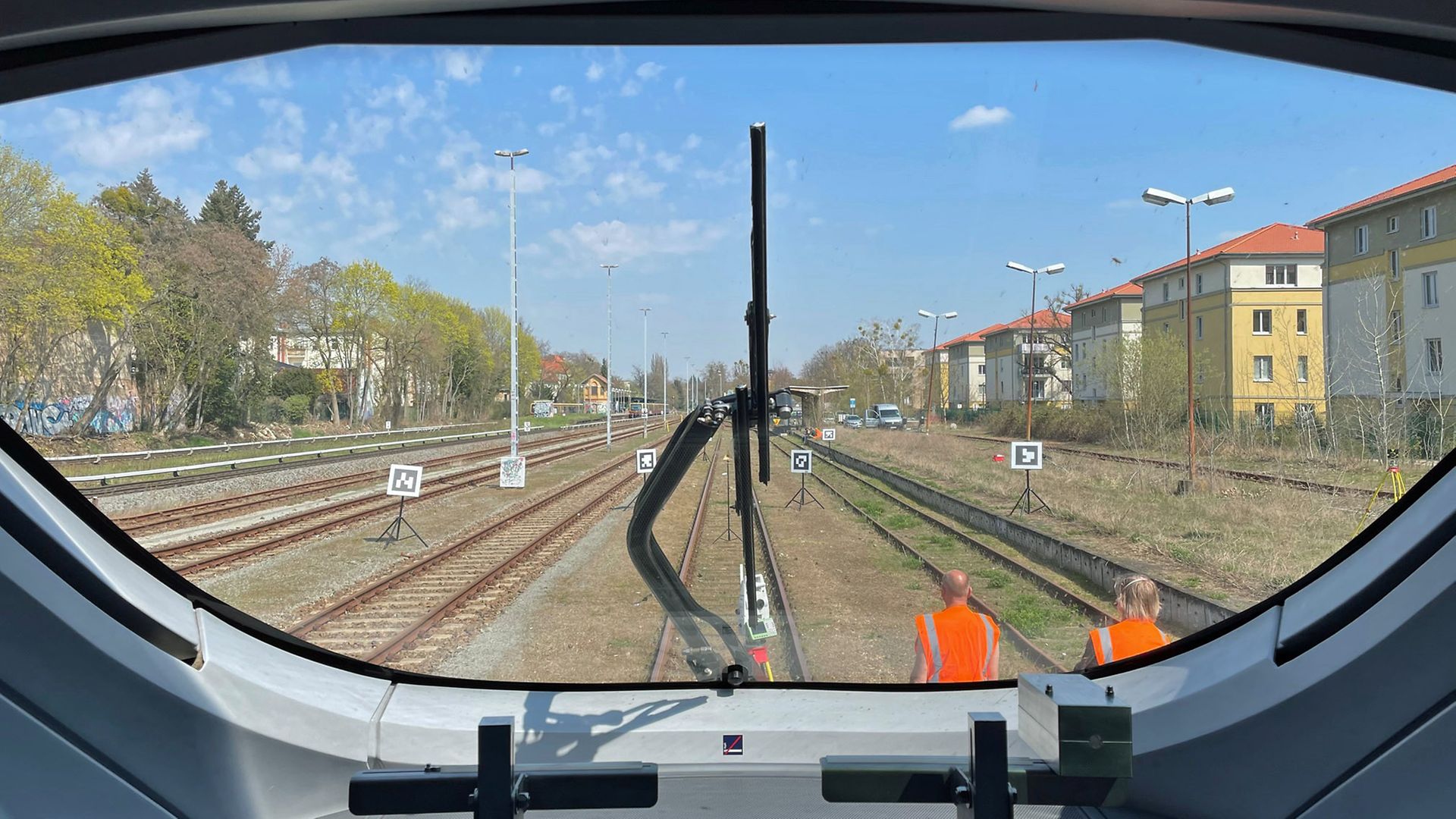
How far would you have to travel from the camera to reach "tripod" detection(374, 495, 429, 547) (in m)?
2.33

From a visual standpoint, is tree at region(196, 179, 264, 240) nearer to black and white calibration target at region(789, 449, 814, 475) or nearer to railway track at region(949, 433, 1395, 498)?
black and white calibration target at region(789, 449, 814, 475)

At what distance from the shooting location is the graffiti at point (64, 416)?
1856 mm

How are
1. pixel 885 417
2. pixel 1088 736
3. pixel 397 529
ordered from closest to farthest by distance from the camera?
1. pixel 1088 736
2. pixel 397 529
3. pixel 885 417

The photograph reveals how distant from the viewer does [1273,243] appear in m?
2.02

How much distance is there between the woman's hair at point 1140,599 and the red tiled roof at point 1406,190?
0.99 metres

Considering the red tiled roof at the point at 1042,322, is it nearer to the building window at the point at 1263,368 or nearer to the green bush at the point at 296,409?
the building window at the point at 1263,368

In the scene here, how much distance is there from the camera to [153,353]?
6.66ft

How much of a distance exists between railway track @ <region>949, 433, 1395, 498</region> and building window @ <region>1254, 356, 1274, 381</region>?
0.84 feet

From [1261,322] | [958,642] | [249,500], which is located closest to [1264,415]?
[1261,322]

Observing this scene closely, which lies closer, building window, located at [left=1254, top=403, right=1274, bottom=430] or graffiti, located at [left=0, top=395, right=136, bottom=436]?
graffiti, located at [left=0, top=395, right=136, bottom=436]

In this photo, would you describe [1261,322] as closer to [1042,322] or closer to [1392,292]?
[1392,292]

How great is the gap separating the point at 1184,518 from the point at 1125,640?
14.1 inches

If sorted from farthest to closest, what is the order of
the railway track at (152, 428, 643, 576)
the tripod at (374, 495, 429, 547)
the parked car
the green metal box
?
the parked car, the tripod at (374, 495, 429, 547), the railway track at (152, 428, 643, 576), the green metal box

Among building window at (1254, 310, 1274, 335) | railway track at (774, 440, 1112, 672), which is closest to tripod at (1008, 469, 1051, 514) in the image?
railway track at (774, 440, 1112, 672)
